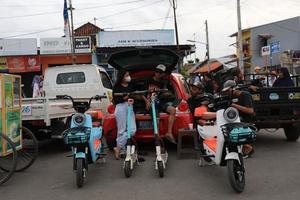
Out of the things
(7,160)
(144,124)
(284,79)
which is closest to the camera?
(7,160)

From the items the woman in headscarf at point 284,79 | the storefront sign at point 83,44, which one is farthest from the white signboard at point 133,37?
the woman in headscarf at point 284,79

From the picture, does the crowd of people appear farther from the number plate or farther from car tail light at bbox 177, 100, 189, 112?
the number plate

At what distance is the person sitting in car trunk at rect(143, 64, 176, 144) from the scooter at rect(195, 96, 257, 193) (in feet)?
6.96

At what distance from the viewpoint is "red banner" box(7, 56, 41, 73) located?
2850cm

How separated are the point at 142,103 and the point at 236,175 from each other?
366 cm

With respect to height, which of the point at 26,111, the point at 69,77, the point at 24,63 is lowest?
the point at 26,111

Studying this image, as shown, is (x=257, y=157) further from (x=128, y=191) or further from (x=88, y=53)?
(x=88, y=53)

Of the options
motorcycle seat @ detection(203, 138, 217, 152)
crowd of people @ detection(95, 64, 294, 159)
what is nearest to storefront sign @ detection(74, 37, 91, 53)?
crowd of people @ detection(95, 64, 294, 159)

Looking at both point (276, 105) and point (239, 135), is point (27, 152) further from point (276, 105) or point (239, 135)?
point (276, 105)

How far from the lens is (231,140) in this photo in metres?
5.86

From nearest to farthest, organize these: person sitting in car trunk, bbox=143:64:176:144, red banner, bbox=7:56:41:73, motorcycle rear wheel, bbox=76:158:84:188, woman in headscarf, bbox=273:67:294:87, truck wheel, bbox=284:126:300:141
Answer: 1. motorcycle rear wheel, bbox=76:158:84:188
2. person sitting in car trunk, bbox=143:64:176:144
3. truck wheel, bbox=284:126:300:141
4. woman in headscarf, bbox=273:67:294:87
5. red banner, bbox=7:56:41:73

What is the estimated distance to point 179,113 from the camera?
9008 millimetres

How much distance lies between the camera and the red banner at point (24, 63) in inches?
1122

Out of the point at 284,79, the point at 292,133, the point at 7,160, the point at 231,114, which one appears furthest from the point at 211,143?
the point at 284,79
